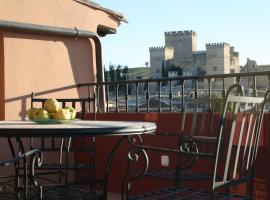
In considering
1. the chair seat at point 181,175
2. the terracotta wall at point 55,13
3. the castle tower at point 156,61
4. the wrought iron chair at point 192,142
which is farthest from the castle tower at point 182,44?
the chair seat at point 181,175

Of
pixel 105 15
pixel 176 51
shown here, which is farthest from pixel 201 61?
pixel 105 15

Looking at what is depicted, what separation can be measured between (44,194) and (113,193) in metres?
1.79

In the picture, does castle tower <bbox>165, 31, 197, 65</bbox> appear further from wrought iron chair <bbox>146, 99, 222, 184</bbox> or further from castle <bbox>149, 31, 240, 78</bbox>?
wrought iron chair <bbox>146, 99, 222, 184</bbox>

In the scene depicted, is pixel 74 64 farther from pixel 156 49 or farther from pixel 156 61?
pixel 156 49

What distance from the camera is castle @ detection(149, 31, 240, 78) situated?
69.2m

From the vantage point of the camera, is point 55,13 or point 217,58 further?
point 217,58

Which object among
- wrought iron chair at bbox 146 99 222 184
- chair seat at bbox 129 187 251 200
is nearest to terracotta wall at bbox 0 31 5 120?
wrought iron chair at bbox 146 99 222 184

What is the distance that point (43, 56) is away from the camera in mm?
5074

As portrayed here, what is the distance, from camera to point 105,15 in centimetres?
617

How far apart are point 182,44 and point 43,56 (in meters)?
70.2

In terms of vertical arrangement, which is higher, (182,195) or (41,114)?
(41,114)

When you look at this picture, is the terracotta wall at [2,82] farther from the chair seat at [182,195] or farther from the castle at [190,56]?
the castle at [190,56]

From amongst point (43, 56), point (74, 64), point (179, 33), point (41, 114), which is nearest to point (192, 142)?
point (41, 114)

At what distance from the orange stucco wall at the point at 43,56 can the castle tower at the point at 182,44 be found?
6765 centimetres
